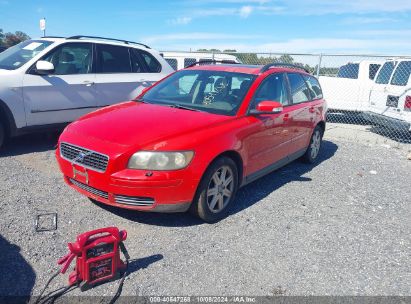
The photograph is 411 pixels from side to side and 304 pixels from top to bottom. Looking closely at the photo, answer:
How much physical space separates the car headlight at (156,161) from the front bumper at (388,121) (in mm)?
6616

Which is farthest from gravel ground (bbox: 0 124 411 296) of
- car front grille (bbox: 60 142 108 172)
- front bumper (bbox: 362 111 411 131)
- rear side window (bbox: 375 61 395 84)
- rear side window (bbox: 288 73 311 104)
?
rear side window (bbox: 375 61 395 84)

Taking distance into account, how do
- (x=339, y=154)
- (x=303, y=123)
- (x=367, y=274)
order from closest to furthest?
(x=367, y=274) < (x=303, y=123) < (x=339, y=154)

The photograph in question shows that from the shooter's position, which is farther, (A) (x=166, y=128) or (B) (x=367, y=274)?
(A) (x=166, y=128)

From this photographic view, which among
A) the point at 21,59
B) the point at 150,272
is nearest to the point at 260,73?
the point at 150,272

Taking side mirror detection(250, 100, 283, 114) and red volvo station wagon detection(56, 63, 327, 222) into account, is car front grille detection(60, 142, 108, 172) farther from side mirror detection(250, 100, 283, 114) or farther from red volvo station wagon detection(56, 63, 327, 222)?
side mirror detection(250, 100, 283, 114)

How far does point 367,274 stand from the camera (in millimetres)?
3127

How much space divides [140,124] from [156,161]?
589 millimetres

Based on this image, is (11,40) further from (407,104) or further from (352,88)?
(407,104)

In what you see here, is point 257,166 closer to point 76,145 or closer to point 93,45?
point 76,145

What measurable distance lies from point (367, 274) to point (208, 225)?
5.09 feet

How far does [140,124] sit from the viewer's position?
3693 mm

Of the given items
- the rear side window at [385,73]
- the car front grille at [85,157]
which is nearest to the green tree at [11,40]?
the rear side window at [385,73]

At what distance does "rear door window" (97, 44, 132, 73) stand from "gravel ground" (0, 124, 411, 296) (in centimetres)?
205

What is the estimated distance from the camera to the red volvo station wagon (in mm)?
3305
